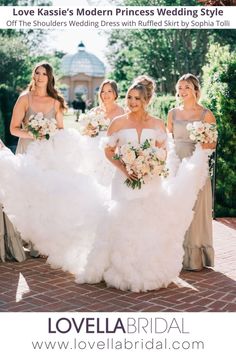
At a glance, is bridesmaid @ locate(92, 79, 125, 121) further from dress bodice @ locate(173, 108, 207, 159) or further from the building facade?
the building facade

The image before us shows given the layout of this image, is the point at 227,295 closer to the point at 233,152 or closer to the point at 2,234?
the point at 2,234

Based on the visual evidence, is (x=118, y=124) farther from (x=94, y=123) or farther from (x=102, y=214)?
(x=94, y=123)

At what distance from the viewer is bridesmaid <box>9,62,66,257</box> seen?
6.28 metres

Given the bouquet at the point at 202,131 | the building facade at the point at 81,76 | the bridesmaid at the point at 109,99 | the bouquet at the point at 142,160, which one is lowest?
the bouquet at the point at 142,160

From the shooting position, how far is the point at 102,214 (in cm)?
516

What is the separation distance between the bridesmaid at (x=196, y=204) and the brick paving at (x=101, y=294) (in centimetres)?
18

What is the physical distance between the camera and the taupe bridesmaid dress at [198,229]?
19.2 ft

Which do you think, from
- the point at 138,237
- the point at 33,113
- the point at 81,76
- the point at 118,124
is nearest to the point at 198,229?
the point at 138,237

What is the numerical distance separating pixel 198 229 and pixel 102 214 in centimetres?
135

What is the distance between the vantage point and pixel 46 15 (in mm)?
4879

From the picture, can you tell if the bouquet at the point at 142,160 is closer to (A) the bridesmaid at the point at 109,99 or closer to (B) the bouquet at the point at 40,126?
(B) the bouquet at the point at 40,126

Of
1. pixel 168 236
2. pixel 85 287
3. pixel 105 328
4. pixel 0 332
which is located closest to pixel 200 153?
pixel 168 236

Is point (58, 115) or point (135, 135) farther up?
point (58, 115)

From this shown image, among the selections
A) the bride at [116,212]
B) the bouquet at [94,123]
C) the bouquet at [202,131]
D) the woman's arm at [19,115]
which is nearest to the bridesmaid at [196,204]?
the bouquet at [202,131]
